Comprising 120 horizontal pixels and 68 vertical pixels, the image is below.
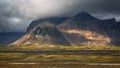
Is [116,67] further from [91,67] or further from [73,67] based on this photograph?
[73,67]

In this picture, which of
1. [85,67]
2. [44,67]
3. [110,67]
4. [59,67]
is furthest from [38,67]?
[110,67]

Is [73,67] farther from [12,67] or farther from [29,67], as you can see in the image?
[12,67]

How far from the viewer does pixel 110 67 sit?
425 ft

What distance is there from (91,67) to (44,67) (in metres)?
24.8

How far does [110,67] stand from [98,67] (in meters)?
6.68

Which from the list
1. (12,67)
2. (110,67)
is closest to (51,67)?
(12,67)

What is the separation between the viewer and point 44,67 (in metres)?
125

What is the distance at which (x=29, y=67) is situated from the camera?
413ft

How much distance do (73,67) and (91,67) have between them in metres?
9.82

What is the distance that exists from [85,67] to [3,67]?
4242 cm

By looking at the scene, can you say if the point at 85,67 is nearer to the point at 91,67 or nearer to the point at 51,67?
the point at 91,67

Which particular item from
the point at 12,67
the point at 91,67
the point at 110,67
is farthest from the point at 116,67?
the point at 12,67

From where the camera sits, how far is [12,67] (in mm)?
124688

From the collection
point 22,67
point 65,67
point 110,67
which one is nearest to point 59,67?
point 65,67
